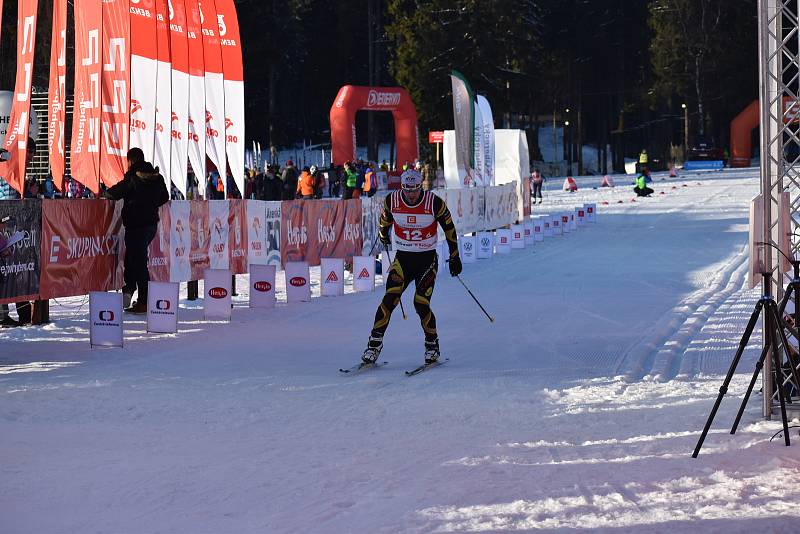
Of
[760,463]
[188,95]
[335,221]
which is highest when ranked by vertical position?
[188,95]

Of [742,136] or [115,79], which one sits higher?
[742,136]

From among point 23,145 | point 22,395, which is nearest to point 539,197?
point 23,145

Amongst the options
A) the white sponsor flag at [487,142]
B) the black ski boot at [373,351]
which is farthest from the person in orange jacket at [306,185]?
the black ski boot at [373,351]

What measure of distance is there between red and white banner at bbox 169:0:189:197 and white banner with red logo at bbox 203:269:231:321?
9.84 ft

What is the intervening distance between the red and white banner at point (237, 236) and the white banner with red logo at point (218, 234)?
0.37 ft

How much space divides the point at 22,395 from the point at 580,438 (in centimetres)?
451

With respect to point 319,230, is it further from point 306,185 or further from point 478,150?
point 306,185

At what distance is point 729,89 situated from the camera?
2975 inches

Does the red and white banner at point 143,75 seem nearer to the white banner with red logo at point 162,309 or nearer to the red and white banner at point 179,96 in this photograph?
the red and white banner at point 179,96

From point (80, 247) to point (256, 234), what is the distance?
13.6ft

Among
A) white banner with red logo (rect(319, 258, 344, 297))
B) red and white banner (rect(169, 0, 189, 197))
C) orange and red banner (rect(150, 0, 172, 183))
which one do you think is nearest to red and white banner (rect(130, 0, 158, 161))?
orange and red banner (rect(150, 0, 172, 183))

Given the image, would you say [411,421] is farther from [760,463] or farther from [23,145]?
[23,145]

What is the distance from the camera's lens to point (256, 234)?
1744cm

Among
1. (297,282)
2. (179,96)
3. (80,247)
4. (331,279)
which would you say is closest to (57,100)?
(179,96)
